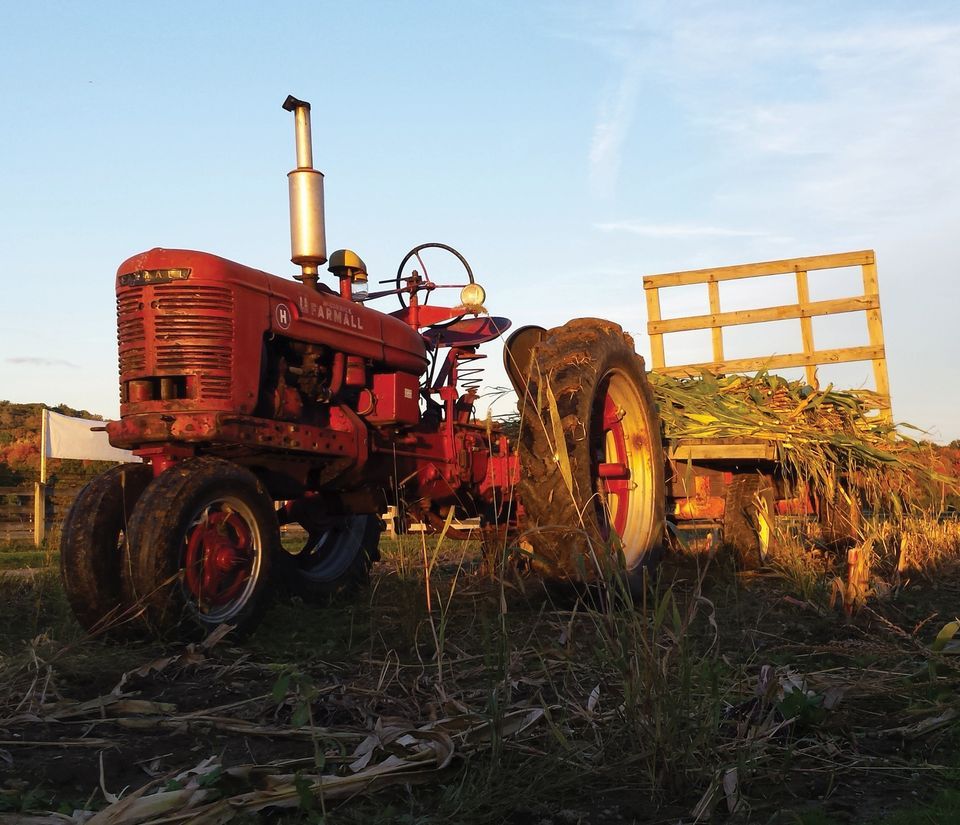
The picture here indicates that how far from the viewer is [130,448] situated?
4.03 m

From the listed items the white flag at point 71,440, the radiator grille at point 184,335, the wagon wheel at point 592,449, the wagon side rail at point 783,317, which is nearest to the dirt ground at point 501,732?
the wagon wheel at point 592,449

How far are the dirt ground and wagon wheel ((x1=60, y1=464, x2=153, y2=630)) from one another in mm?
157

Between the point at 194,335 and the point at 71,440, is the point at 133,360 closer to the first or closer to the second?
the point at 194,335

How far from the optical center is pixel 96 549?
12.1 feet

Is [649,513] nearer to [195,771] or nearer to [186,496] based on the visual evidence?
[186,496]

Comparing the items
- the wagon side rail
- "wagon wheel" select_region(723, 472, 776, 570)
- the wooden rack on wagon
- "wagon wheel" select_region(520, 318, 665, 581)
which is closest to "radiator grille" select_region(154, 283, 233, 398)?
"wagon wheel" select_region(520, 318, 665, 581)

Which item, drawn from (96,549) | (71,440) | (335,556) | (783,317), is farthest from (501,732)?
(71,440)

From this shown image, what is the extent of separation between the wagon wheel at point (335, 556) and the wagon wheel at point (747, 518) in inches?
94.1

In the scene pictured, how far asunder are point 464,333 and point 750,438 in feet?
6.14

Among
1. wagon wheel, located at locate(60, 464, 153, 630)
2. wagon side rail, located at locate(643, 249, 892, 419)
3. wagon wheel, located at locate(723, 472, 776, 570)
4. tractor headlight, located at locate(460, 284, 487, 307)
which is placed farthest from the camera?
wagon side rail, located at locate(643, 249, 892, 419)

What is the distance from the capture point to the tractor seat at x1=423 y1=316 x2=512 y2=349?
19.3ft

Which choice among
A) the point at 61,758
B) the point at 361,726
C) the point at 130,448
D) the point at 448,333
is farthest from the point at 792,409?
the point at 61,758

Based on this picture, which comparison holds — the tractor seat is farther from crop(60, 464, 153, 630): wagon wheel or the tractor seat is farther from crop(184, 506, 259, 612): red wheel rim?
crop(60, 464, 153, 630): wagon wheel

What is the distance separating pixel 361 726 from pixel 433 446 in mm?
2847
